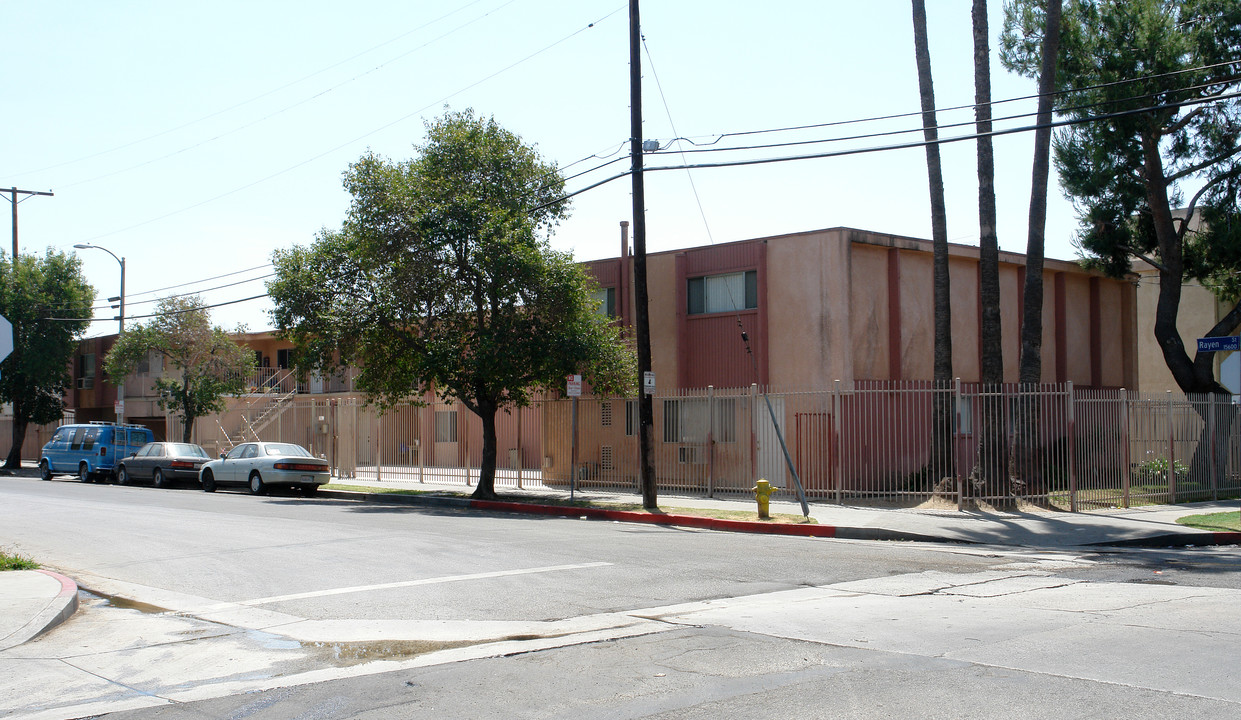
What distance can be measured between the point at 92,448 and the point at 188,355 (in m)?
5.38

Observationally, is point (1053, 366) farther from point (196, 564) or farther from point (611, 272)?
point (196, 564)

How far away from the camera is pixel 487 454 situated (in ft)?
78.5

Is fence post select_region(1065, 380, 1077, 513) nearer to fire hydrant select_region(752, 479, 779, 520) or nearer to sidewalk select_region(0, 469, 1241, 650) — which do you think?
sidewalk select_region(0, 469, 1241, 650)

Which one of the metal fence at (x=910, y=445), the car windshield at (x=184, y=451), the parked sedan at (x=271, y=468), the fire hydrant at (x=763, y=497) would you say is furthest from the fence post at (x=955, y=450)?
the car windshield at (x=184, y=451)

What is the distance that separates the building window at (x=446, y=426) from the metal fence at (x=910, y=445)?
6281 millimetres

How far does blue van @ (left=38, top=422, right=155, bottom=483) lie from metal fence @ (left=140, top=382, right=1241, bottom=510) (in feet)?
35.7

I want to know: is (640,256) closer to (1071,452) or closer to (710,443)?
(710,443)

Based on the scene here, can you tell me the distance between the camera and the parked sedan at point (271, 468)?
1014 inches

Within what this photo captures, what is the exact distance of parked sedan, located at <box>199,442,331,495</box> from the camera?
25.8 meters

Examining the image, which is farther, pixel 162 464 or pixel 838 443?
pixel 162 464

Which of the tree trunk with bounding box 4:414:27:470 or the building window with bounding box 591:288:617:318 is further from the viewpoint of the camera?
the tree trunk with bounding box 4:414:27:470

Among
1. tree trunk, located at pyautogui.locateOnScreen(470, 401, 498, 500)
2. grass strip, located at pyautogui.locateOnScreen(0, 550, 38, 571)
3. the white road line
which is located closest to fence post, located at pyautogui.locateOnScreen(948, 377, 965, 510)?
the white road line

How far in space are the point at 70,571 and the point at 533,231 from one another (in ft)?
42.5

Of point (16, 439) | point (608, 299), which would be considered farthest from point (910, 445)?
point (16, 439)
